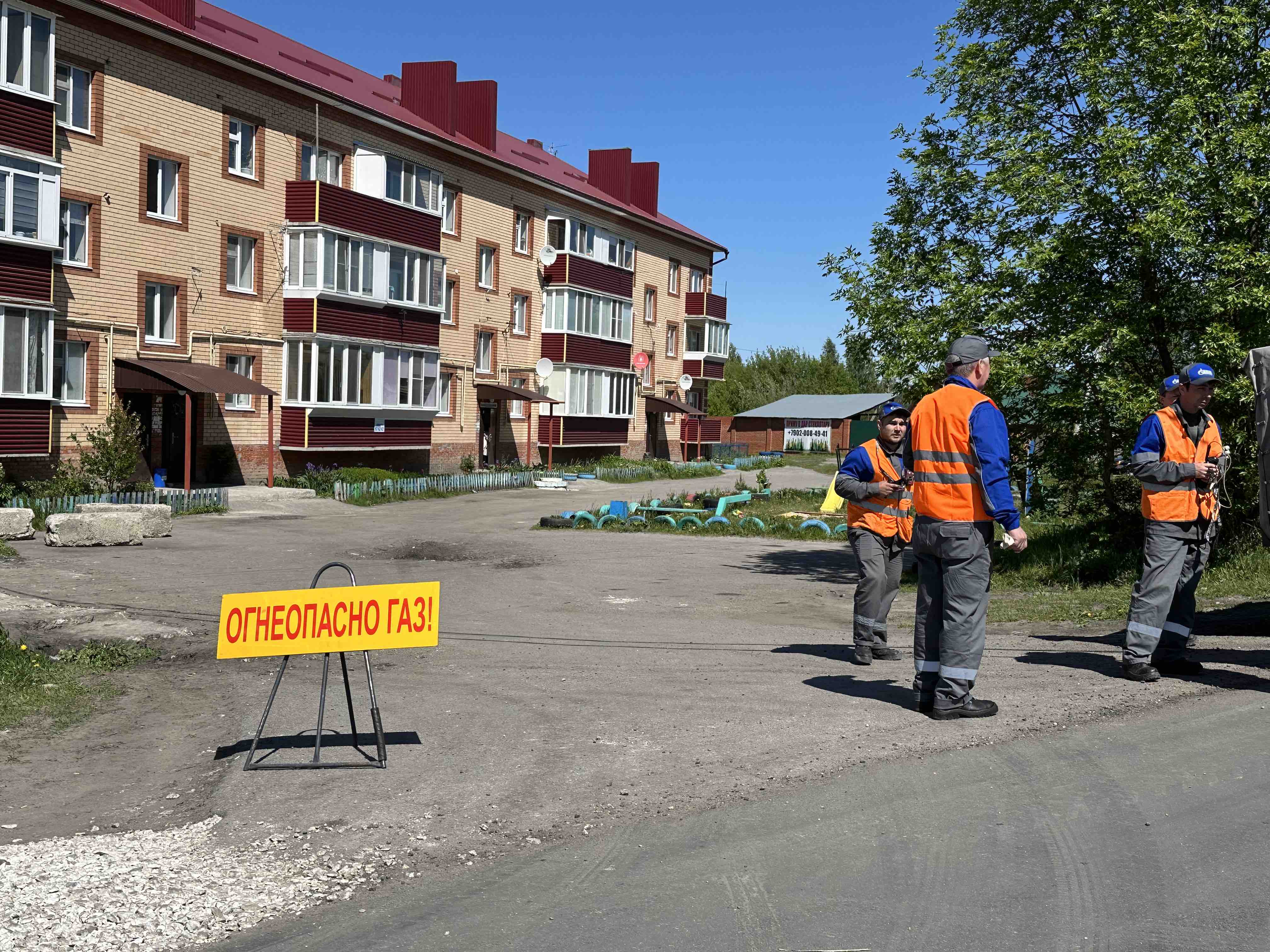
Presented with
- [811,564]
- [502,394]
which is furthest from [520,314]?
[811,564]

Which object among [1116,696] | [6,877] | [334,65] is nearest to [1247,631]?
[1116,696]

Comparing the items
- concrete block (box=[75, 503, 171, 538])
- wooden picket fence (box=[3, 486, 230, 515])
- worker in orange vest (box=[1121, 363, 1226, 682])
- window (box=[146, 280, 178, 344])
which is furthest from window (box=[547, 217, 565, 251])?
worker in orange vest (box=[1121, 363, 1226, 682])

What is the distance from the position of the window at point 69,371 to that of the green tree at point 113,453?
3.49 feet

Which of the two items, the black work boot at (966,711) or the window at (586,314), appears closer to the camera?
the black work boot at (966,711)

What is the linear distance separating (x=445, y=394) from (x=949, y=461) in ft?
112

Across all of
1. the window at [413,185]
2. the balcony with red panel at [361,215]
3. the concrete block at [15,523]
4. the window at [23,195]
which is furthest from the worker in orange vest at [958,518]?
the window at [413,185]

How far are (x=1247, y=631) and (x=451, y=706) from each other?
20.7ft

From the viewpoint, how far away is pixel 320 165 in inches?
1326

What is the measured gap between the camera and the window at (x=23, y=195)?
77.2 ft

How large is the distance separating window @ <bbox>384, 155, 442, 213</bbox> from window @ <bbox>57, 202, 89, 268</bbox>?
10119 mm

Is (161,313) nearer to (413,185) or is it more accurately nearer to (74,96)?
(74,96)

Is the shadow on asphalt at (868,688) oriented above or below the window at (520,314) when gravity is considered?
below

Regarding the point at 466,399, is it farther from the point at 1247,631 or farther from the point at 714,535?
the point at 1247,631

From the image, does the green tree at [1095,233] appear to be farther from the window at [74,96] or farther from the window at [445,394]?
the window at [445,394]
